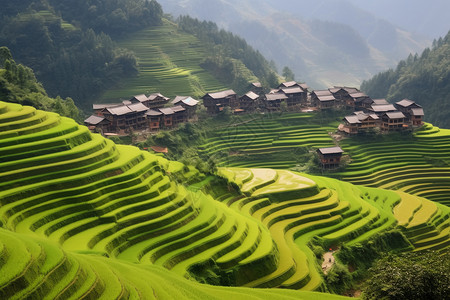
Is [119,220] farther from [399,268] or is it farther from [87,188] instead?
[399,268]

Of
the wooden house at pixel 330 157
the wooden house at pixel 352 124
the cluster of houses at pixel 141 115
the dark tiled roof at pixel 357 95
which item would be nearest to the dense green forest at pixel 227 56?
the dark tiled roof at pixel 357 95

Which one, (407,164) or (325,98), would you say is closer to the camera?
(407,164)

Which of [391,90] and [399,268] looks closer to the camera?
[399,268]

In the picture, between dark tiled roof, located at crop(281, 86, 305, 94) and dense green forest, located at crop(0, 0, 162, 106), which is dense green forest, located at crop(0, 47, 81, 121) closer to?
dense green forest, located at crop(0, 0, 162, 106)

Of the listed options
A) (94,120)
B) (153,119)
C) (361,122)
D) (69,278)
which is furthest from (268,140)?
(69,278)

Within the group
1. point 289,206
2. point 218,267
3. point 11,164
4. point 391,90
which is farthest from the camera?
point 391,90

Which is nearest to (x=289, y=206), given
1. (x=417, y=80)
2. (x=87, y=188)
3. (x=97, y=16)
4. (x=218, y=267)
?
(x=218, y=267)

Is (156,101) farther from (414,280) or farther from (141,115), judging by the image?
(414,280)

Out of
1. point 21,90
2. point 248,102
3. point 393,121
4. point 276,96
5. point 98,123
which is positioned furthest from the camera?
point 248,102
